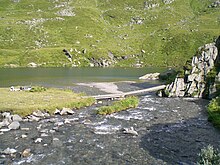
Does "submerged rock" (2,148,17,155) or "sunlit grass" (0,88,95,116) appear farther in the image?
"sunlit grass" (0,88,95,116)

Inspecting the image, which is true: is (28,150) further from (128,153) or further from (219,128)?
(219,128)

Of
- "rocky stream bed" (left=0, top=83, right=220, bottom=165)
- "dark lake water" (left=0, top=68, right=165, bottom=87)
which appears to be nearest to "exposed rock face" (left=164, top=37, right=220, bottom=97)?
"rocky stream bed" (left=0, top=83, right=220, bottom=165)

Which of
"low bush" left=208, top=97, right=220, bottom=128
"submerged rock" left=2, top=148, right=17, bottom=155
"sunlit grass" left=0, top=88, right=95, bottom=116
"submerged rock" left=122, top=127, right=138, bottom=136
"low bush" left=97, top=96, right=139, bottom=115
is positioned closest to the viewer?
"submerged rock" left=2, top=148, right=17, bottom=155

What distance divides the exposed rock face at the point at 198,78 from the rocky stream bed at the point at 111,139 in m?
20.3

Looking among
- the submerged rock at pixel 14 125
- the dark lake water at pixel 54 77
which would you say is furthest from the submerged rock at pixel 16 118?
the dark lake water at pixel 54 77

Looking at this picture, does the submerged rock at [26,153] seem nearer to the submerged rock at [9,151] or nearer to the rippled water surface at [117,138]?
the rippled water surface at [117,138]

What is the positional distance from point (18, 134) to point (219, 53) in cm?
5995

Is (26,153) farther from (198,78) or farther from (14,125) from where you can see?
(198,78)

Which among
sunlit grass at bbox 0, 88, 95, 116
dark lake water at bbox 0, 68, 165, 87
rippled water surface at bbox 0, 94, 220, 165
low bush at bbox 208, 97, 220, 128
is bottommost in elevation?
rippled water surface at bbox 0, 94, 220, 165

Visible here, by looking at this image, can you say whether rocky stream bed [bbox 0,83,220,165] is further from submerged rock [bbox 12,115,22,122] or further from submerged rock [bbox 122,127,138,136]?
submerged rock [bbox 12,115,22,122]

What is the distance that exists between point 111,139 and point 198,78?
45736 millimetres

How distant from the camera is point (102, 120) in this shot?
48.2 m

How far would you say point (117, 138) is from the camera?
38438mm

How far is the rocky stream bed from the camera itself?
3156 centimetres
